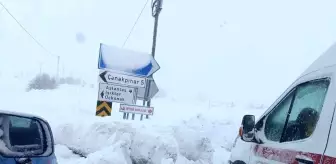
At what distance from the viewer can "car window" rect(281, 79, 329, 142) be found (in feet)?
9.23

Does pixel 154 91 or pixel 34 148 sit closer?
pixel 34 148

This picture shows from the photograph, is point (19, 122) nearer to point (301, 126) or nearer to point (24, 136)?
point (24, 136)

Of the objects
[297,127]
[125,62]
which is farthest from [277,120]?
[125,62]

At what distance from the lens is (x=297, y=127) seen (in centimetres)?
303

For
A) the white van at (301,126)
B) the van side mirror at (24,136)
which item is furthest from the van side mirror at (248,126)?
the van side mirror at (24,136)

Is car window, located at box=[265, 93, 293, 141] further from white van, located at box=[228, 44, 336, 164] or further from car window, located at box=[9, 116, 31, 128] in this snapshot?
car window, located at box=[9, 116, 31, 128]

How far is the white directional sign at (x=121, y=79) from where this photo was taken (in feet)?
36.9

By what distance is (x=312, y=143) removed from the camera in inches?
102

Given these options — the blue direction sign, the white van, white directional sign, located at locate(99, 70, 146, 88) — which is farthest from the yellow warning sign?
the white van

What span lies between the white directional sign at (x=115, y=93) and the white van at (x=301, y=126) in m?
7.62

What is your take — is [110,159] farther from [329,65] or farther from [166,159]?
[329,65]

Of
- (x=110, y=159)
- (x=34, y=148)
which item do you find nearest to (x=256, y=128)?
(x=34, y=148)

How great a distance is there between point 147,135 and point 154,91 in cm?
514

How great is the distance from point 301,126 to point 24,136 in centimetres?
213
